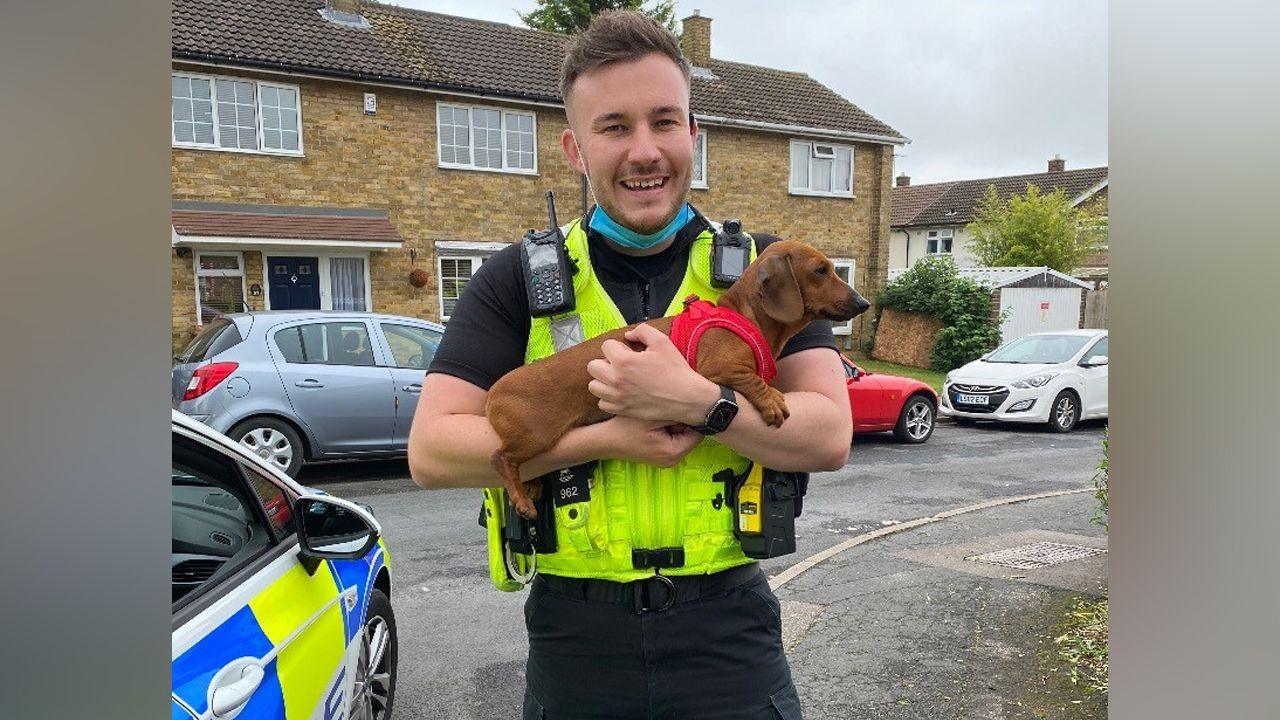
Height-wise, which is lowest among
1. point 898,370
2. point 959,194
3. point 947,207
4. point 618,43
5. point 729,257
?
point 898,370

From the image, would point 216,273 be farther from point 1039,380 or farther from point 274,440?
point 1039,380

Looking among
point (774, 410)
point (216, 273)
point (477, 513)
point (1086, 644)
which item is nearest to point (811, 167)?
point (216, 273)

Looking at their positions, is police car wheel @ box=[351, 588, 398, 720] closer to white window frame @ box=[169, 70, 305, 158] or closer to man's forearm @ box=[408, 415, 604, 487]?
man's forearm @ box=[408, 415, 604, 487]

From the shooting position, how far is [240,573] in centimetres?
221

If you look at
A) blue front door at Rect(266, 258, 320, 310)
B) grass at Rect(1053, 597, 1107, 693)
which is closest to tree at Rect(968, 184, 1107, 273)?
blue front door at Rect(266, 258, 320, 310)

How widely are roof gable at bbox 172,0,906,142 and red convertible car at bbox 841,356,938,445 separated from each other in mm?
8810

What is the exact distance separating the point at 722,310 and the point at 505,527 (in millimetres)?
616

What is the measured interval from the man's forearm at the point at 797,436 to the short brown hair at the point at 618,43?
26.9 inches

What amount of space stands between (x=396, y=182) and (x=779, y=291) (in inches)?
610

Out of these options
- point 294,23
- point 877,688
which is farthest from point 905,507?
point 294,23

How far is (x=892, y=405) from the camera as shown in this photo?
10586 mm

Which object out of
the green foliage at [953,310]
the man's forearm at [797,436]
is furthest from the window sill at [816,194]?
the man's forearm at [797,436]

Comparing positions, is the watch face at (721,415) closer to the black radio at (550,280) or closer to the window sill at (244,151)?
the black radio at (550,280)

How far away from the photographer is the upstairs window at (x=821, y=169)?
2011cm
